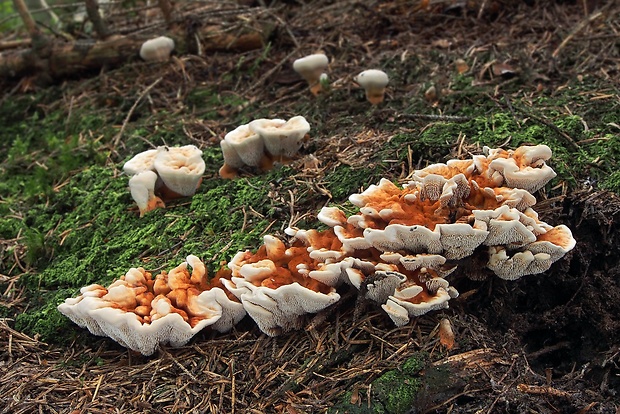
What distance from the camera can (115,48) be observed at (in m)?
6.27

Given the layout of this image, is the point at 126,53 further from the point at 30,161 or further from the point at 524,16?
the point at 524,16

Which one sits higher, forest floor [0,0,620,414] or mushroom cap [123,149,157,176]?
mushroom cap [123,149,157,176]

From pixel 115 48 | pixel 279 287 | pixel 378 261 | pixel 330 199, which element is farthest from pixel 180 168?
pixel 115 48

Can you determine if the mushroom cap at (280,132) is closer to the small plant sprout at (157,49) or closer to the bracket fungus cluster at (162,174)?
the bracket fungus cluster at (162,174)

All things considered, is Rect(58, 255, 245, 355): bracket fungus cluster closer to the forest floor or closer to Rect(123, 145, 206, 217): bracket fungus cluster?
the forest floor

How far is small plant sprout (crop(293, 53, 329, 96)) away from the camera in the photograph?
5.09 meters

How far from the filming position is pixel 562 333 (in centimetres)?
337

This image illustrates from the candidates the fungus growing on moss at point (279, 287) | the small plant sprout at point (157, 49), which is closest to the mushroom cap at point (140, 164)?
the fungus growing on moss at point (279, 287)

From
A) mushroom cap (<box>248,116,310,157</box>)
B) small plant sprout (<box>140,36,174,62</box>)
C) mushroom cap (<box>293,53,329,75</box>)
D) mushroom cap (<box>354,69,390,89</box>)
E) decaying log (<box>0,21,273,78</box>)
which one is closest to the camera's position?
mushroom cap (<box>248,116,310,157</box>)

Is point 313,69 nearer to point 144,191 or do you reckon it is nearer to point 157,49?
point 157,49

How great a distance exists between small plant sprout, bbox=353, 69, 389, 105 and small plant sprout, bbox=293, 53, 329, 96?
0.44m

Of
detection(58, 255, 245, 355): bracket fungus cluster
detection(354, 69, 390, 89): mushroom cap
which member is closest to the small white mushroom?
detection(58, 255, 245, 355): bracket fungus cluster

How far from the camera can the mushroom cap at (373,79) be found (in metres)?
4.73

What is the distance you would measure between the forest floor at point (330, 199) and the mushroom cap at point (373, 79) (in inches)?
7.8
